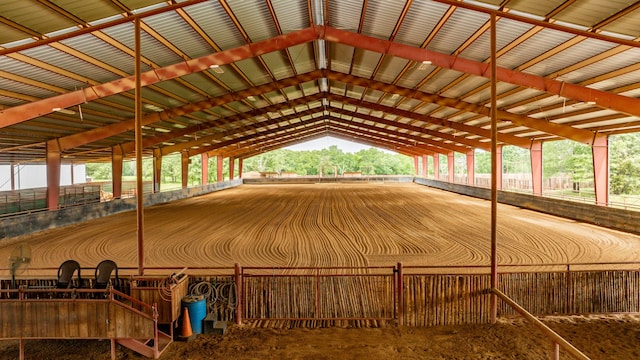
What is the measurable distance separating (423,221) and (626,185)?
3525 centimetres

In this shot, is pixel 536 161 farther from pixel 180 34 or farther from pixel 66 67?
pixel 66 67

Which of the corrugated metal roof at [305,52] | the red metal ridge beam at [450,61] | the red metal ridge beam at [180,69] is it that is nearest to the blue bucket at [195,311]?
the corrugated metal roof at [305,52]

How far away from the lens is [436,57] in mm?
12547

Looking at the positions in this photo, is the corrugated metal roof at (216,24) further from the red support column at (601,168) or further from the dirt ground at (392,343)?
the red support column at (601,168)

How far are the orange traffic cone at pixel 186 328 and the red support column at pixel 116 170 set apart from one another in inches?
702

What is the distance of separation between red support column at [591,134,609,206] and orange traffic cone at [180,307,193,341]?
17764 mm

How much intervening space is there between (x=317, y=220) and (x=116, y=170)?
47.1 feet

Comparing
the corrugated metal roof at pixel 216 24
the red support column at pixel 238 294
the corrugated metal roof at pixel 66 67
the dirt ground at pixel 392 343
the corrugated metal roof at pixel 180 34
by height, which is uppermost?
the corrugated metal roof at pixel 216 24

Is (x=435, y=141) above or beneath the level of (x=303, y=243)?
above

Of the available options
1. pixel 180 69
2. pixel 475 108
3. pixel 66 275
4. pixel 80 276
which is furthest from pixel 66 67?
pixel 475 108

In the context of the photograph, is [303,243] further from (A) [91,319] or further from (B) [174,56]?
(B) [174,56]

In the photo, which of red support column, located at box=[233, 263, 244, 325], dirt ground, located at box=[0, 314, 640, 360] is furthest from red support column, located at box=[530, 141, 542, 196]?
red support column, located at box=[233, 263, 244, 325]

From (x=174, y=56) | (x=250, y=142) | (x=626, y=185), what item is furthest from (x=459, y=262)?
(x=626, y=185)

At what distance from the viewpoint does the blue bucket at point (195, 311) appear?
7285mm
